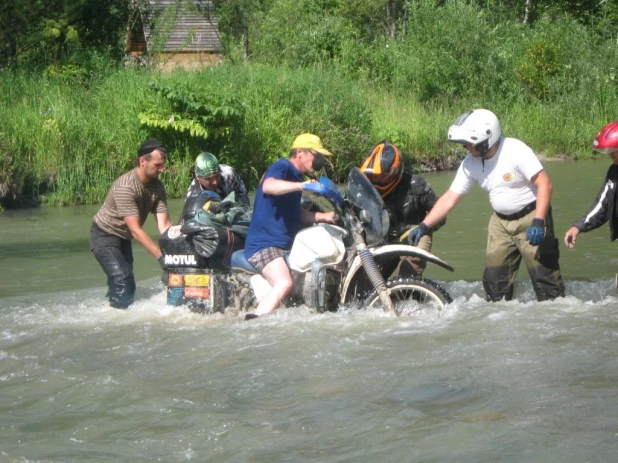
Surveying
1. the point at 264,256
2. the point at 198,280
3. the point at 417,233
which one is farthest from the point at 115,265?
the point at 417,233

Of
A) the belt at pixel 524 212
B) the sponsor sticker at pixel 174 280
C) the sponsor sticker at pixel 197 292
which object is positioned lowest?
the sponsor sticker at pixel 197 292

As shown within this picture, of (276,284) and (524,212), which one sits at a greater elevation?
(524,212)

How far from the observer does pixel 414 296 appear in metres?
7.46

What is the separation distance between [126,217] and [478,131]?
3.13 meters

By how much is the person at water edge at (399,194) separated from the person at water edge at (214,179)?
1403 millimetres

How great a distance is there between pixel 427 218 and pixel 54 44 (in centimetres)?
1998

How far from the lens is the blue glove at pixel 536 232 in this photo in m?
7.33

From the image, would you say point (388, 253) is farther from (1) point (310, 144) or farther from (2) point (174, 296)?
(2) point (174, 296)

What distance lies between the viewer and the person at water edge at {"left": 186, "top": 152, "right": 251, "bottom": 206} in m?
Result: 8.70

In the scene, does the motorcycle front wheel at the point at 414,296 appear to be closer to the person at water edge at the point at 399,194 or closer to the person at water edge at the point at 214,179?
the person at water edge at the point at 399,194

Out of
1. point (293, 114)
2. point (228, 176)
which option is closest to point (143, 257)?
point (228, 176)

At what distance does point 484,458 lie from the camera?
4.86 m

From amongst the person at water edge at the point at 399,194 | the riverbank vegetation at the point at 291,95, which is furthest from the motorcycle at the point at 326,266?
the riverbank vegetation at the point at 291,95

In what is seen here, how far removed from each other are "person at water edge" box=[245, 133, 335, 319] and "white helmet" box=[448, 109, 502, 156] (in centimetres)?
103
